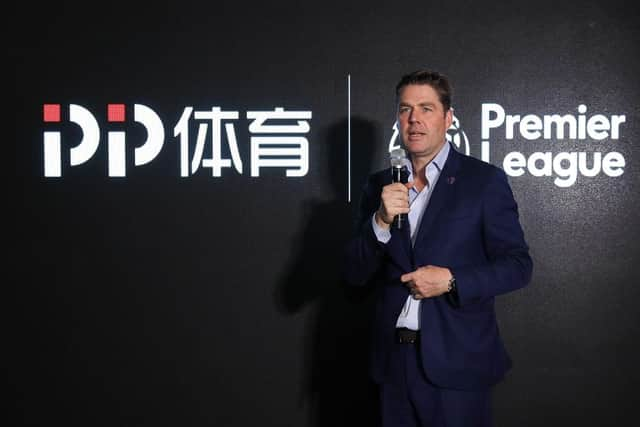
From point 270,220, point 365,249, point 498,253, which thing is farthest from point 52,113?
point 498,253

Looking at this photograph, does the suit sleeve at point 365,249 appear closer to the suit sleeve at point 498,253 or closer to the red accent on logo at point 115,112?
the suit sleeve at point 498,253

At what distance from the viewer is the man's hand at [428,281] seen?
2.17m

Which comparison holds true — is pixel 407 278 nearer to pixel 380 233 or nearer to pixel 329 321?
pixel 380 233

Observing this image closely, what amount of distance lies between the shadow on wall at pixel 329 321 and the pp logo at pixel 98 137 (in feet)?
2.87

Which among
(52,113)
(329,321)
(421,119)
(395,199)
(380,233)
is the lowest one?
(329,321)

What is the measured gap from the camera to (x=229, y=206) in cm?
368

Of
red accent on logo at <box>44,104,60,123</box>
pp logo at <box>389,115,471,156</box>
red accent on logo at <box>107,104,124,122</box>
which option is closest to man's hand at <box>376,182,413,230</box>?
pp logo at <box>389,115,471,156</box>

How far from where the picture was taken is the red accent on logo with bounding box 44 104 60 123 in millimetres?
3672

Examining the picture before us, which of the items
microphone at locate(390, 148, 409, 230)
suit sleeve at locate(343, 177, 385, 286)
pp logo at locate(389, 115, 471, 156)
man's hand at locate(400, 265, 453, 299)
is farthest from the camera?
pp logo at locate(389, 115, 471, 156)

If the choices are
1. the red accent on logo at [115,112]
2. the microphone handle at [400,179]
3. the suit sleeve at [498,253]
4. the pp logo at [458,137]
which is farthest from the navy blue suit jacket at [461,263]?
the red accent on logo at [115,112]

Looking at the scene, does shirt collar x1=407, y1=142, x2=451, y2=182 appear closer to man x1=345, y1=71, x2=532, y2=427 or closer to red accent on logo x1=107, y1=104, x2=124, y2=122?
man x1=345, y1=71, x2=532, y2=427

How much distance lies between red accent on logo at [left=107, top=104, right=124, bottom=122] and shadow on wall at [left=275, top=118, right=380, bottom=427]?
107 centimetres

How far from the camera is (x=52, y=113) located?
145 inches

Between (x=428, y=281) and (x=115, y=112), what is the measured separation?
2176 mm
